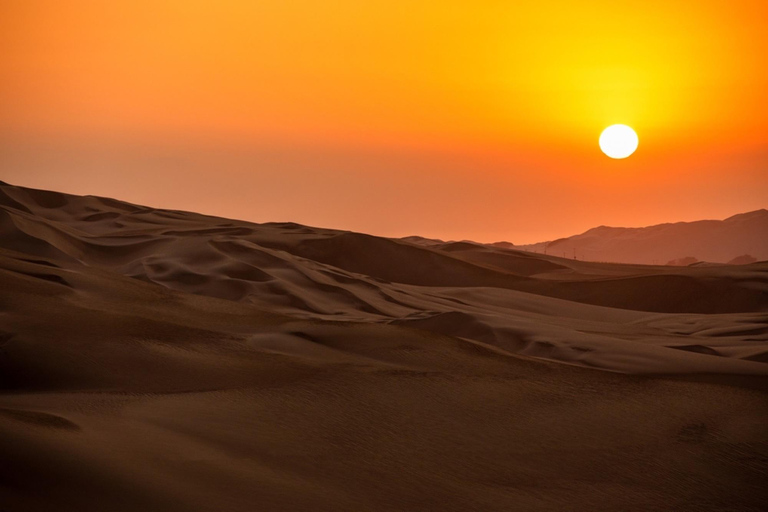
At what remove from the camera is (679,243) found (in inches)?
6624

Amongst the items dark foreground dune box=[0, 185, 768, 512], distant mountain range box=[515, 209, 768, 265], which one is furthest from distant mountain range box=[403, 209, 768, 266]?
dark foreground dune box=[0, 185, 768, 512]

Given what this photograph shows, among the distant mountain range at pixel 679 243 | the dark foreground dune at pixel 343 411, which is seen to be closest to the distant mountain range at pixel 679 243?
the distant mountain range at pixel 679 243

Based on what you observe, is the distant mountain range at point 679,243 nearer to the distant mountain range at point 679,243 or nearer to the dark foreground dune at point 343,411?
the distant mountain range at point 679,243

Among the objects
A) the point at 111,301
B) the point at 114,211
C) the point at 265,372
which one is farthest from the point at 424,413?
the point at 114,211

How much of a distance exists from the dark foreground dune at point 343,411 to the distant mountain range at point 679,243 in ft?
502

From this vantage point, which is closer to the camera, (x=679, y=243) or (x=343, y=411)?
(x=343, y=411)

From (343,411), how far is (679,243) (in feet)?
572

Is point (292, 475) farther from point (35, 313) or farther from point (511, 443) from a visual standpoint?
point (35, 313)

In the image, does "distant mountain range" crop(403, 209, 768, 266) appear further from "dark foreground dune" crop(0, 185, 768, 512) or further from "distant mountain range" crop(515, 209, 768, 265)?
"dark foreground dune" crop(0, 185, 768, 512)

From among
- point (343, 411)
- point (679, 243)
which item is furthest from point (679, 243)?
point (343, 411)

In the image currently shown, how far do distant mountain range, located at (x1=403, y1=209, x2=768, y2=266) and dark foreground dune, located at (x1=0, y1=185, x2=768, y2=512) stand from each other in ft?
502

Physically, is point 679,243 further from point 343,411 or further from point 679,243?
point 343,411

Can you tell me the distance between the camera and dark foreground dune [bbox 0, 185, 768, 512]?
3053 millimetres

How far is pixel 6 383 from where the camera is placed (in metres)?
3.95
